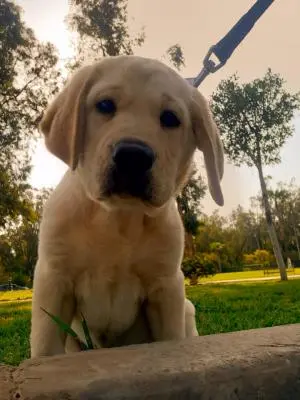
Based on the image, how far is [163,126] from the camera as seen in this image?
2.45 metres

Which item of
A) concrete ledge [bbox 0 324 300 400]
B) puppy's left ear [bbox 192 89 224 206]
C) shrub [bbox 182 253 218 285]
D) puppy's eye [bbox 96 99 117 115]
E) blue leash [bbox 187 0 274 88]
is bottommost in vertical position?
concrete ledge [bbox 0 324 300 400]

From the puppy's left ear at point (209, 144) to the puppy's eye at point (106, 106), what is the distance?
461 mm

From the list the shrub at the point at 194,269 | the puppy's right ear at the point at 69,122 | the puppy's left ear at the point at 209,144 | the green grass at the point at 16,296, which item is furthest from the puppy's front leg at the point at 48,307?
the shrub at the point at 194,269

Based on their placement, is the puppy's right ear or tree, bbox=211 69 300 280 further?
tree, bbox=211 69 300 280

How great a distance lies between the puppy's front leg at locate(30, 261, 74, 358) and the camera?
2320 millimetres

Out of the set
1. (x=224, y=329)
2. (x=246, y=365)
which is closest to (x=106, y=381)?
(x=246, y=365)

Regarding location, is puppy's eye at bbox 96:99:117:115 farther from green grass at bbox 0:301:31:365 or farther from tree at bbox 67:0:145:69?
tree at bbox 67:0:145:69

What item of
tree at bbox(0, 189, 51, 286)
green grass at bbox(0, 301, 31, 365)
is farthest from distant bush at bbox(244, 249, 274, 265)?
green grass at bbox(0, 301, 31, 365)

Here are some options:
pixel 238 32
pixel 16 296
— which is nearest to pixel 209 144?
pixel 238 32

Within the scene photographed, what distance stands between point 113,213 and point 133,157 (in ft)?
1.40

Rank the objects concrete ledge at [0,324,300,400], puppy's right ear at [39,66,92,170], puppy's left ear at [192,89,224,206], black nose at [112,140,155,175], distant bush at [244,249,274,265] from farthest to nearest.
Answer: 1. distant bush at [244,249,274,265]
2. puppy's left ear at [192,89,224,206]
3. puppy's right ear at [39,66,92,170]
4. black nose at [112,140,155,175]
5. concrete ledge at [0,324,300,400]

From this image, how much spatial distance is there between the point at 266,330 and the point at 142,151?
867 millimetres

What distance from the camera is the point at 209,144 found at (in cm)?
265

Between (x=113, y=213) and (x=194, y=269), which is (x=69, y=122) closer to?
(x=113, y=213)
